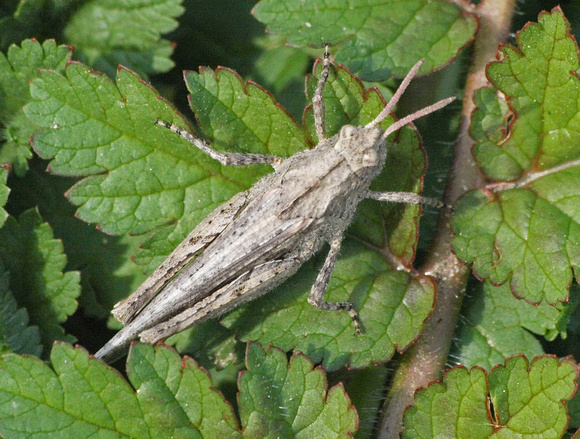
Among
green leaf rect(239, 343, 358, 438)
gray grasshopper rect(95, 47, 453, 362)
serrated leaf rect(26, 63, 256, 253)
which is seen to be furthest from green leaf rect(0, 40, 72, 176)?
green leaf rect(239, 343, 358, 438)

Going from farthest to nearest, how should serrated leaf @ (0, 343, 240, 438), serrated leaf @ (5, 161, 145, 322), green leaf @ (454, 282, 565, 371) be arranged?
serrated leaf @ (5, 161, 145, 322) < green leaf @ (454, 282, 565, 371) < serrated leaf @ (0, 343, 240, 438)

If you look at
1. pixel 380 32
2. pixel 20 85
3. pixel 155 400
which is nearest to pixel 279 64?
pixel 380 32

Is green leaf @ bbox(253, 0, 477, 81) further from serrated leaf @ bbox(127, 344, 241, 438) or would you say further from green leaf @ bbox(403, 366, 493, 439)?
serrated leaf @ bbox(127, 344, 241, 438)

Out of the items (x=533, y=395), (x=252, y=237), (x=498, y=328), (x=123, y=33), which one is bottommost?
(x=498, y=328)

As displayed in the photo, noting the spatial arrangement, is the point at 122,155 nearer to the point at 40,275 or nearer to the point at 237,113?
the point at 237,113

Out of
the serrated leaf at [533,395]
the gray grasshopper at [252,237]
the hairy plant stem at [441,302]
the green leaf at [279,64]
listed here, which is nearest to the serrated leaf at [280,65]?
the green leaf at [279,64]

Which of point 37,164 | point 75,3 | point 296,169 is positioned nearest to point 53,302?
point 37,164
